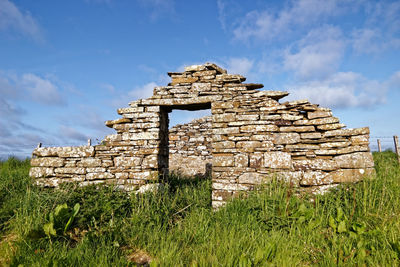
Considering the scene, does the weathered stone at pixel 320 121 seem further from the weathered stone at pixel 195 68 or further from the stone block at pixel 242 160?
the weathered stone at pixel 195 68

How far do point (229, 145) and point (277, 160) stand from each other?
1.01 meters

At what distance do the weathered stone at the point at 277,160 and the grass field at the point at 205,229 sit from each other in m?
0.47

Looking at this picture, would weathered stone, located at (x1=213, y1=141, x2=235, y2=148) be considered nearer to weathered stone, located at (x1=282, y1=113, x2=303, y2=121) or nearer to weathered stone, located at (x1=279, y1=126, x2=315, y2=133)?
weathered stone, located at (x1=279, y1=126, x2=315, y2=133)

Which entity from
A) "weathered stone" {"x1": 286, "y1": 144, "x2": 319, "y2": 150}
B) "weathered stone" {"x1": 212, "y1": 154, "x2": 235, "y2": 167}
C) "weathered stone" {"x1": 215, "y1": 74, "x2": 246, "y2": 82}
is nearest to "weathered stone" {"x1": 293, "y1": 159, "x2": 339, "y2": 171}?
"weathered stone" {"x1": 286, "y1": 144, "x2": 319, "y2": 150}

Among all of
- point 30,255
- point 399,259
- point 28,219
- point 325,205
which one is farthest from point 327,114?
point 28,219

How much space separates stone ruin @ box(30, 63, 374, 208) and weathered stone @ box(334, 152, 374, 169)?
0.02 m

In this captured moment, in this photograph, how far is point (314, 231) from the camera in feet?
11.1

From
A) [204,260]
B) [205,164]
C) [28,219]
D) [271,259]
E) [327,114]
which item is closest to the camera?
[204,260]

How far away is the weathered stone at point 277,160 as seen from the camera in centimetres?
454

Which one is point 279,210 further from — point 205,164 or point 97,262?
point 205,164

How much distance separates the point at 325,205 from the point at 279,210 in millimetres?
920

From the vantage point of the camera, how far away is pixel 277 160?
457 centimetres

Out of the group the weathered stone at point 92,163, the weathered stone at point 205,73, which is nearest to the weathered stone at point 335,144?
the weathered stone at point 205,73

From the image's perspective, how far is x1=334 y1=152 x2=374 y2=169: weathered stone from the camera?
170 inches
